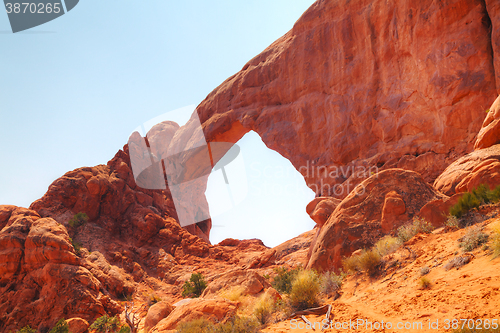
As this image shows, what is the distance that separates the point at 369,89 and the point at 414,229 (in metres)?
12.2

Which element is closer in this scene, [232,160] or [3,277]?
[3,277]

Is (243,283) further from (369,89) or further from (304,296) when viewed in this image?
(369,89)

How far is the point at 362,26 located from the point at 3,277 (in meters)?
23.8

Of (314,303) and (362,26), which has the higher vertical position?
(362,26)

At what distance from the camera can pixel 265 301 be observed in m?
6.56

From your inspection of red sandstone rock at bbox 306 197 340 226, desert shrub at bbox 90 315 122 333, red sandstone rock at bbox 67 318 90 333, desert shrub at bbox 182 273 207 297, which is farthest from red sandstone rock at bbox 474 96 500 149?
red sandstone rock at bbox 67 318 90 333

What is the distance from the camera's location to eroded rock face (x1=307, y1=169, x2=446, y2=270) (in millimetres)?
8188

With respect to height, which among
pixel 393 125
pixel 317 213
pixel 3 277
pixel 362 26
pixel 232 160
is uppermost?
pixel 362 26

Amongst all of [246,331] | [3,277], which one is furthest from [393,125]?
[3,277]

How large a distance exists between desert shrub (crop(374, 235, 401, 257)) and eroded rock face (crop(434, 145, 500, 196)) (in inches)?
103

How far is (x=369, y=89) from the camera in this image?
17.7 m

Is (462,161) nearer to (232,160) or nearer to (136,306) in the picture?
(136,306)

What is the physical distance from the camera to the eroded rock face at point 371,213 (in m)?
8.19

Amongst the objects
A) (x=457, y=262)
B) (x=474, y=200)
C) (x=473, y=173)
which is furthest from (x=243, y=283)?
(x=473, y=173)
